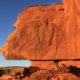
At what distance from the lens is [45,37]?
4859 cm

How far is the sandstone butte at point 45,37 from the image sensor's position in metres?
46.9

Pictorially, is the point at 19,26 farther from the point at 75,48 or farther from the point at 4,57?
the point at 75,48

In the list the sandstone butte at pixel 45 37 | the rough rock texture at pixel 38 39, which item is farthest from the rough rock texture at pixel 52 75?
the rough rock texture at pixel 38 39

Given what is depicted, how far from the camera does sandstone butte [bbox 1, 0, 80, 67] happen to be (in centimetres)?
4691

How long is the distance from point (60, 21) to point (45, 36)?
2662 millimetres

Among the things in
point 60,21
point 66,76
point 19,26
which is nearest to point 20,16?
point 19,26

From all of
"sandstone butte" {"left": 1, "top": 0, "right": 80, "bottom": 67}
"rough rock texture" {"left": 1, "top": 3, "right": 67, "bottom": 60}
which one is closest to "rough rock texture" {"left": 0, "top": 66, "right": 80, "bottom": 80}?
"sandstone butte" {"left": 1, "top": 0, "right": 80, "bottom": 67}

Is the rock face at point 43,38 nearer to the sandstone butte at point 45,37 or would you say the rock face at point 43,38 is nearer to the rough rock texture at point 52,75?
the sandstone butte at point 45,37

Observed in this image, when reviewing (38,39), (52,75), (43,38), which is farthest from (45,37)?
(52,75)

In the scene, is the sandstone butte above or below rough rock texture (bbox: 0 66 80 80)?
above

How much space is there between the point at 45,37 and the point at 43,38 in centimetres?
29

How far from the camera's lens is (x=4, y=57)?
49.2 metres

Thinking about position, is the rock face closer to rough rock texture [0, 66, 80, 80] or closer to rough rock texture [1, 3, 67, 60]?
rough rock texture [1, 3, 67, 60]

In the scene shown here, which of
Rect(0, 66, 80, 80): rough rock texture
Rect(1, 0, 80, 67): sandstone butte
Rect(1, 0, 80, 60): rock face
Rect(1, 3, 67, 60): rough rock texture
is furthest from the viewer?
Rect(1, 3, 67, 60): rough rock texture
